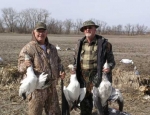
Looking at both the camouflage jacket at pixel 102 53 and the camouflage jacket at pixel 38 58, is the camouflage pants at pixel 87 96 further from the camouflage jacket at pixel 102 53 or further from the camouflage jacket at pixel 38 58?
the camouflage jacket at pixel 38 58

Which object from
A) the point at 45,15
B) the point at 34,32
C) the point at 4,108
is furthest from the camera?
the point at 45,15

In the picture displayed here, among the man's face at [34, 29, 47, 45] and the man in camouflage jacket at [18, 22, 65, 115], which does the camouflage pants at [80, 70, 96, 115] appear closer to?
the man in camouflage jacket at [18, 22, 65, 115]

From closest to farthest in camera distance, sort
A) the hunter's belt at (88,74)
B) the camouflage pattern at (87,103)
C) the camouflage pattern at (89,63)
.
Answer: the camouflage pattern at (89,63), the hunter's belt at (88,74), the camouflage pattern at (87,103)

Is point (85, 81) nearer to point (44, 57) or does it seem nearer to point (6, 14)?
point (44, 57)

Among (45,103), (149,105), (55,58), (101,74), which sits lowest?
(149,105)

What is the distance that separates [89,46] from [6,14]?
103 metres

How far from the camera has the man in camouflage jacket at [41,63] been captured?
4484mm

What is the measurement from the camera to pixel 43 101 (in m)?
4.64

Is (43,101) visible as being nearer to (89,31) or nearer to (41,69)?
(41,69)

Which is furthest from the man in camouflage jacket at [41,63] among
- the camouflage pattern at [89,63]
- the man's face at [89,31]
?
the man's face at [89,31]

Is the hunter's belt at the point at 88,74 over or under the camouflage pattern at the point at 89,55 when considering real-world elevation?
under

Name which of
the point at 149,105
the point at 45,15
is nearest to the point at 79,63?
the point at 149,105

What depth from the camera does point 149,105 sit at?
739 centimetres

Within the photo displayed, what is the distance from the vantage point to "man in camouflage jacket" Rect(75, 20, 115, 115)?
194 inches
